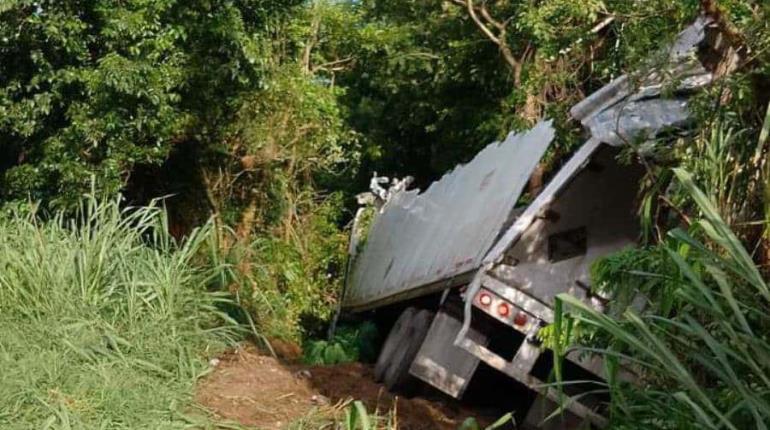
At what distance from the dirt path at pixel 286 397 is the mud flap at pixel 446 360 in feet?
0.67

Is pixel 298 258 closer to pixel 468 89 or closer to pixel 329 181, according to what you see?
pixel 329 181

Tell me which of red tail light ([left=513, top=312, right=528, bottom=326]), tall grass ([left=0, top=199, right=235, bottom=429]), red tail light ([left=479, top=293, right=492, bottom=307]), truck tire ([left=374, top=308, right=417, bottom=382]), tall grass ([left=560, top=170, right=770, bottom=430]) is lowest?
truck tire ([left=374, top=308, right=417, bottom=382])

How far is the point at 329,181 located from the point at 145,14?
270 inches

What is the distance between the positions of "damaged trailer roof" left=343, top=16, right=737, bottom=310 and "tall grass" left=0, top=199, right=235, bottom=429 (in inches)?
74.2

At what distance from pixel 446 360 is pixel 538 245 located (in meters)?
1.03

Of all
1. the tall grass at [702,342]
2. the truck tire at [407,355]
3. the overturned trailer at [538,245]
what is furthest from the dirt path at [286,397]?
the tall grass at [702,342]

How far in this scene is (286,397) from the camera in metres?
7.88

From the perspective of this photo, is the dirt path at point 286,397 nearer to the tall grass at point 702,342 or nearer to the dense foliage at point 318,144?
the dense foliage at point 318,144

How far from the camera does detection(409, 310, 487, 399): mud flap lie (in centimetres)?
797

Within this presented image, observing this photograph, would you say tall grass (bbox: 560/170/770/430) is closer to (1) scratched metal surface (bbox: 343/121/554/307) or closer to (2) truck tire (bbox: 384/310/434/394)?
(1) scratched metal surface (bbox: 343/121/554/307)

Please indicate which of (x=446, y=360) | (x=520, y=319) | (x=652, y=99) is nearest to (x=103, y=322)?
(x=446, y=360)

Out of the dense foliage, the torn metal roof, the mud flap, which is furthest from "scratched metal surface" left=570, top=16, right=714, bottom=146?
the mud flap

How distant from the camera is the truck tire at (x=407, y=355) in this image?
29.9ft

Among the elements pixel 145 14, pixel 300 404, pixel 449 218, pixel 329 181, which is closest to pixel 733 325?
pixel 300 404
